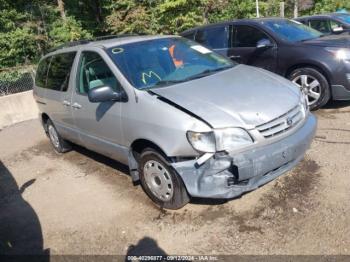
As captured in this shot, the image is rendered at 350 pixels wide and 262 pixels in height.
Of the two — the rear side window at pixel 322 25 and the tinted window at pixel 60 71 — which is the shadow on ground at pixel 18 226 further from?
the rear side window at pixel 322 25

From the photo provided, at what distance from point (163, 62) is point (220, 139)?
1.49m

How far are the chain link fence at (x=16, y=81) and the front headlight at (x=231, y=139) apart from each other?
25.7 feet

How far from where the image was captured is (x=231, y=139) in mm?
3637

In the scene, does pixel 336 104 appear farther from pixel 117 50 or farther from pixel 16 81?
pixel 16 81

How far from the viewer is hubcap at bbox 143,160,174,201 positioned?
13.5 feet

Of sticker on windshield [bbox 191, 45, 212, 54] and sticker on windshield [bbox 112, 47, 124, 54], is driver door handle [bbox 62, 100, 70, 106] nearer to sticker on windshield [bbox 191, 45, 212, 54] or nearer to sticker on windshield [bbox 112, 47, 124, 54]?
sticker on windshield [bbox 112, 47, 124, 54]

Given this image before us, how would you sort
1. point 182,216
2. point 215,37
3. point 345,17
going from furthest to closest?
1. point 345,17
2. point 215,37
3. point 182,216

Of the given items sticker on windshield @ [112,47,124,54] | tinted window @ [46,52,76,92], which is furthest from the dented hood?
tinted window @ [46,52,76,92]

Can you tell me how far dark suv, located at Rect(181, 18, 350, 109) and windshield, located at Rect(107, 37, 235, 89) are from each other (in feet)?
7.36

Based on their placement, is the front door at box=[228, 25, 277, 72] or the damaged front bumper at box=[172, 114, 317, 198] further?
the front door at box=[228, 25, 277, 72]

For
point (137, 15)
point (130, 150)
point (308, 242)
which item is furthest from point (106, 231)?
point (137, 15)

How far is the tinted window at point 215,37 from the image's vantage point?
26.7 ft

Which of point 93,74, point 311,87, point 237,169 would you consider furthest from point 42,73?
point 311,87

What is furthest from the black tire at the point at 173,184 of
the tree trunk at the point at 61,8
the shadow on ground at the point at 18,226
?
the tree trunk at the point at 61,8
